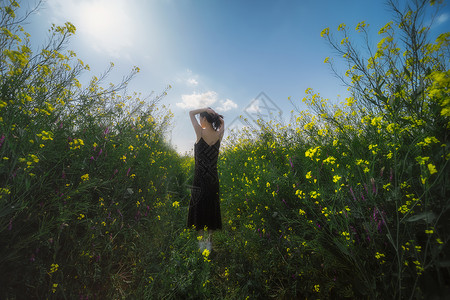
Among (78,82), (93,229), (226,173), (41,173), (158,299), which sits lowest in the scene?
(158,299)

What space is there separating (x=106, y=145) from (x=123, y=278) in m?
1.41

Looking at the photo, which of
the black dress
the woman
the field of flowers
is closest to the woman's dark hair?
the woman

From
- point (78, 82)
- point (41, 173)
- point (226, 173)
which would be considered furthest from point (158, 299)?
point (226, 173)

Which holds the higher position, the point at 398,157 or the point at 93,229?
the point at 398,157

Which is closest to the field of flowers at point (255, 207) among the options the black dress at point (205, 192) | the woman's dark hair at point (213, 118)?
the black dress at point (205, 192)

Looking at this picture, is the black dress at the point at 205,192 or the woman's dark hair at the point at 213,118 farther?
the woman's dark hair at the point at 213,118

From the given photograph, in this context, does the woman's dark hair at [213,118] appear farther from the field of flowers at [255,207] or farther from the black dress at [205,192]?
the field of flowers at [255,207]

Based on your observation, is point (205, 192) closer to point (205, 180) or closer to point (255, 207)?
point (205, 180)

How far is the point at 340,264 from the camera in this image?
5.47 feet

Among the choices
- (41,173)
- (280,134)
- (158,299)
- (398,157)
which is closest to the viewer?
(398,157)

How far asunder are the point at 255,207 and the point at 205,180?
89cm

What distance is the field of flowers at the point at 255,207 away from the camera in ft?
3.77

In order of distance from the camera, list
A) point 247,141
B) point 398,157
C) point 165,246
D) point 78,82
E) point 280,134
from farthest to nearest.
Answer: point 247,141 → point 280,134 → point 78,82 → point 165,246 → point 398,157

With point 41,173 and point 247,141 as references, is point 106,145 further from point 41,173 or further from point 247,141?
point 247,141
